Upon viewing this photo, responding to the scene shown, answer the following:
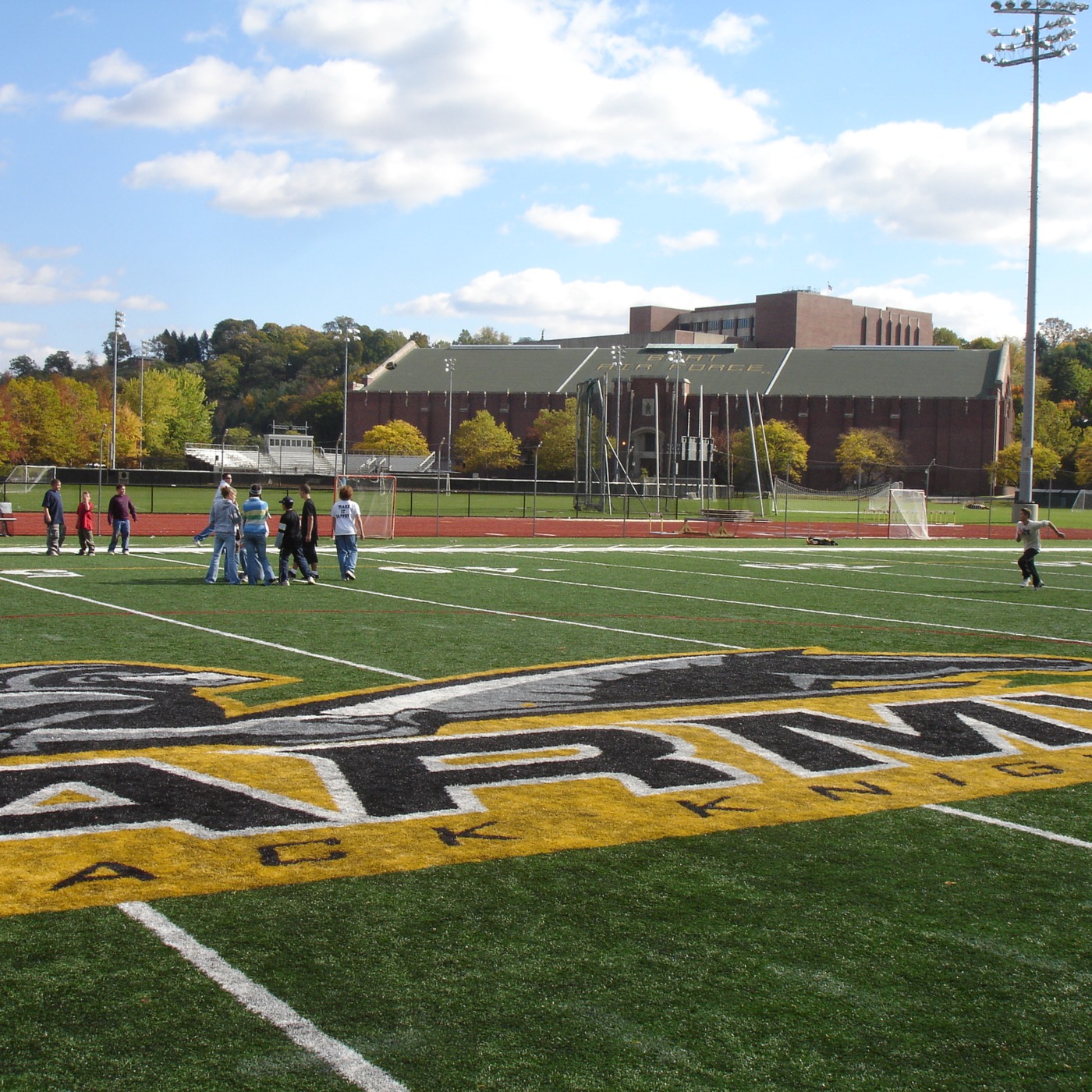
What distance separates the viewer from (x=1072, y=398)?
12888 centimetres

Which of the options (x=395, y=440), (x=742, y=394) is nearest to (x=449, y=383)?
(x=395, y=440)

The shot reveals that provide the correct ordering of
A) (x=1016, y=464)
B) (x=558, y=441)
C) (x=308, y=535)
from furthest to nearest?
(x=558, y=441)
(x=1016, y=464)
(x=308, y=535)

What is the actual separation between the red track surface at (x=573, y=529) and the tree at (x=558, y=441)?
52.7 meters

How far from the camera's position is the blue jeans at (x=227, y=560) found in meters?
19.6

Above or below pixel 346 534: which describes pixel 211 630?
below

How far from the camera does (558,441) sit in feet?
332

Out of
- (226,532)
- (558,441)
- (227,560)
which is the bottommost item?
(227,560)

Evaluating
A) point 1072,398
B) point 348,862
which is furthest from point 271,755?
point 1072,398

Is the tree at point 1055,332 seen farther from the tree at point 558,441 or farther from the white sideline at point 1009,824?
the white sideline at point 1009,824

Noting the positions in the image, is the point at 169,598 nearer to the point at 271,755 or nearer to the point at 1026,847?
the point at 271,755

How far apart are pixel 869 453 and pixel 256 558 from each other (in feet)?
268

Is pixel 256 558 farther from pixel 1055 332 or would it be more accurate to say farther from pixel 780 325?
pixel 1055 332

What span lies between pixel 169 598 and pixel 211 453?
3070 inches

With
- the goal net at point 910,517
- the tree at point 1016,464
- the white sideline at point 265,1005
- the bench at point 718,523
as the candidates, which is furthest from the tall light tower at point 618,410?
the white sideline at point 265,1005
